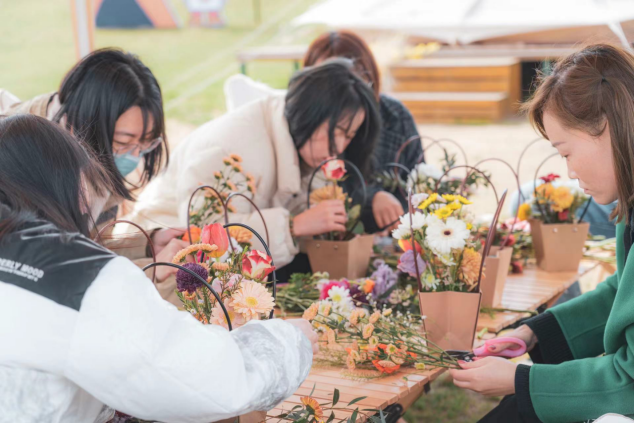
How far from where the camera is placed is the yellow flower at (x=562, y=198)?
249cm

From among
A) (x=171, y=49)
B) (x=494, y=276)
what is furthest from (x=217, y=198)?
(x=171, y=49)

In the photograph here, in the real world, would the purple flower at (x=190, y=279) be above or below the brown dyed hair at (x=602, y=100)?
below

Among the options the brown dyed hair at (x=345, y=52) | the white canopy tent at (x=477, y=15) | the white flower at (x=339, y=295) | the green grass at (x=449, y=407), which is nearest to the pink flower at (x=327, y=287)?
the white flower at (x=339, y=295)

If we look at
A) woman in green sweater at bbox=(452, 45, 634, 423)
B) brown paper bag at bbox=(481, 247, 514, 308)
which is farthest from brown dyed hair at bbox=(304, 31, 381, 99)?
woman in green sweater at bbox=(452, 45, 634, 423)

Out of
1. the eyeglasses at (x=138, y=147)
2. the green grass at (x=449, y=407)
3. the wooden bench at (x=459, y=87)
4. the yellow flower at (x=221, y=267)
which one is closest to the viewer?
the yellow flower at (x=221, y=267)

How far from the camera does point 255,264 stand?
1.56 metres

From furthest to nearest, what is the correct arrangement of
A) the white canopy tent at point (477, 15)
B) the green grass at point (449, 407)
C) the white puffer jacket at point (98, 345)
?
1. the white canopy tent at point (477, 15)
2. the green grass at point (449, 407)
3. the white puffer jacket at point (98, 345)

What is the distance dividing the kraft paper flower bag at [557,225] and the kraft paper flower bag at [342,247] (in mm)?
646

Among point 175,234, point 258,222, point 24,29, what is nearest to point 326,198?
point 258,222

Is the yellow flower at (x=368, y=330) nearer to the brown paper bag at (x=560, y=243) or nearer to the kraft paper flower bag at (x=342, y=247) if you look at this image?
the kraft paper flower bag at (x=342, y=247)

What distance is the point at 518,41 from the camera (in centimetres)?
953

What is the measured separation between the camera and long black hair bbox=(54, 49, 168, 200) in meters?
2.19

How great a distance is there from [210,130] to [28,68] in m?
10.0

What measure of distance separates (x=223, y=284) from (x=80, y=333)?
0.48 m
